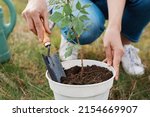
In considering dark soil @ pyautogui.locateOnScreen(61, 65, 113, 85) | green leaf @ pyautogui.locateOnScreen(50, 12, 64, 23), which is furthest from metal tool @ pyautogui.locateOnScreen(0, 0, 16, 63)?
green leaf @ pyautogui.locateOnScreen(50, 12, 64, 23)

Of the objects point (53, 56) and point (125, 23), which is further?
point (125, 23)

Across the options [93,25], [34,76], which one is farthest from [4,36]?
[93,25]

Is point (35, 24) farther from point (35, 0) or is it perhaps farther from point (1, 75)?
point (1, 75)

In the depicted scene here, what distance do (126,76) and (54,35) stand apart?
83 cm

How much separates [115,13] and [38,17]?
13.3 inches

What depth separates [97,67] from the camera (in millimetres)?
1880

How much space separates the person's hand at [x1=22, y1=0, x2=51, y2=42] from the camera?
1849mm

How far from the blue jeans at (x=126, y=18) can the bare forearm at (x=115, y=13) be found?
29cm

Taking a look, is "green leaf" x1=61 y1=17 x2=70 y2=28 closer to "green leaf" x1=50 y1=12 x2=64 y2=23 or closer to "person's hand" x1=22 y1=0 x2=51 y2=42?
"green leaf" x1=50 y1=12 x2=64 y2=23

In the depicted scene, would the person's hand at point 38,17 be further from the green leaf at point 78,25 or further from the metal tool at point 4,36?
the metal tool at point 4,36

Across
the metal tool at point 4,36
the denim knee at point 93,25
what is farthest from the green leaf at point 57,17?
the metal tool at point 4,36

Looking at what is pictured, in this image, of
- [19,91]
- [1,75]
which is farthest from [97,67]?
[1,75]

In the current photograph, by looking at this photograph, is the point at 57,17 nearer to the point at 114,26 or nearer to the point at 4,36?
the point at 114,26

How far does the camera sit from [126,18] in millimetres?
2430
